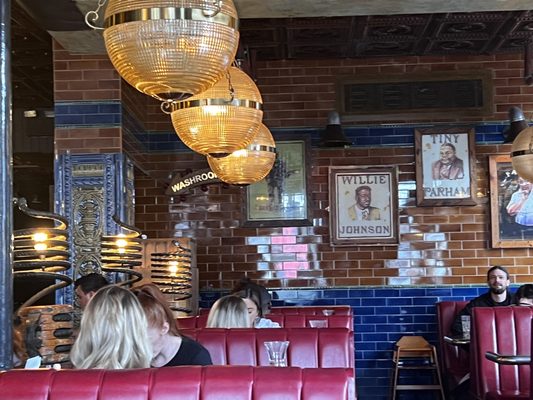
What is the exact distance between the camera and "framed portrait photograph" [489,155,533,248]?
817 centimetres

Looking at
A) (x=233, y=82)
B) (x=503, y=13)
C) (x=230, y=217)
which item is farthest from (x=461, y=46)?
(x=233, y=82)

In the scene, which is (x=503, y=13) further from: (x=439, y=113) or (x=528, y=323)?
(x=528, y=323)

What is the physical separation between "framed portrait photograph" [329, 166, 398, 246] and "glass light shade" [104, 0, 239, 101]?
5.16 metres

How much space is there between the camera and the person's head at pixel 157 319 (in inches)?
138

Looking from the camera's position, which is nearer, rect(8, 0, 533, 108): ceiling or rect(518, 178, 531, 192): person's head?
rect(8, 0, 533, 108): ceiling

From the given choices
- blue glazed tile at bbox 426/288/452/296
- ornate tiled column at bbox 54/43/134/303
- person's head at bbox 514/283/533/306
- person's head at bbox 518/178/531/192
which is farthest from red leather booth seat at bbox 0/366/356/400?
person's head at bbox 518/178/531/192

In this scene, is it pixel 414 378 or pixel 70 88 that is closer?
pixel 70 88

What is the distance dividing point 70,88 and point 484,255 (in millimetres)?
4177

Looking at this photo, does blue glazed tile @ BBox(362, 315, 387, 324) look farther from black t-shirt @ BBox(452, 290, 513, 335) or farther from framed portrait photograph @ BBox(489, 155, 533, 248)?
framed portrait photograph @ BBox(489, 155, 533, 248)

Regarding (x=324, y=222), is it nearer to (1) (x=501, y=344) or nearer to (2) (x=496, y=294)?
(2) (x=496, y=294)

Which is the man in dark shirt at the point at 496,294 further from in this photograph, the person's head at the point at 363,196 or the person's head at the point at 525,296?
the person's head at the point at 363,196

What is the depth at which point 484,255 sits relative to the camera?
823 cm

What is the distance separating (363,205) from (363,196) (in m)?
0.09

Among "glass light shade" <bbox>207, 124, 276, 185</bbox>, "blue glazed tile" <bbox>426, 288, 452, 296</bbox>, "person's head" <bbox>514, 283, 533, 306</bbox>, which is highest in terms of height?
"glass light shade" <bbox>207, 124, 276, 185</bbox>
